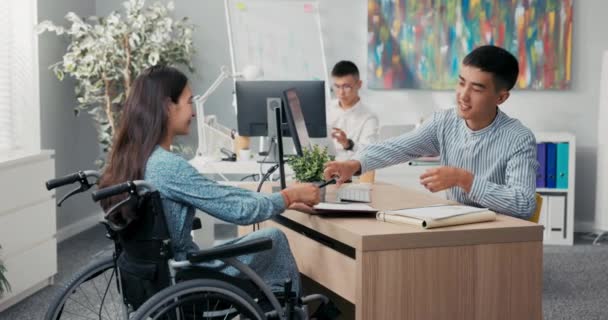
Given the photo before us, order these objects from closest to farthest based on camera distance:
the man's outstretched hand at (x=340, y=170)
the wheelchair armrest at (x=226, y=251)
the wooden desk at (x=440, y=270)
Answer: the wheelchair armrest at (x=226, y=251) < the wooden desk at (x=440, y=270) < the man's outstretched hand at (x=340, y=170)

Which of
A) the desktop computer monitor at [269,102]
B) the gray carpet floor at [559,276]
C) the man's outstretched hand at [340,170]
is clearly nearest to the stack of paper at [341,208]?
the man's outstretched hand at [340,170]

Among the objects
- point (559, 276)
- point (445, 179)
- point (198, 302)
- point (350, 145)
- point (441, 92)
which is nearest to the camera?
point (198, 302)

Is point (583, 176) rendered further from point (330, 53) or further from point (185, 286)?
point (185, 286)

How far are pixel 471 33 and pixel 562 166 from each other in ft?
3.62

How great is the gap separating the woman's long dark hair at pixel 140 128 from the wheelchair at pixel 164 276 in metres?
→ 0.09

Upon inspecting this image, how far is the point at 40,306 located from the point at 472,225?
2.38m

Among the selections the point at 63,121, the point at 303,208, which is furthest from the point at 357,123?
the point at 303,208

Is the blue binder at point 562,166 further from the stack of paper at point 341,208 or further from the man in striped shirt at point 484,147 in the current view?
the stack of paper at point 341,208

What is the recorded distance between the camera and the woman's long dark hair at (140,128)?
2.62 meters

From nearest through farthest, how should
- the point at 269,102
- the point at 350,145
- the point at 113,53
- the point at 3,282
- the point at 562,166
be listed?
the point at 3,282, the point at 269,102, the point at 350,145, the point at 113,53, the point at 562,166

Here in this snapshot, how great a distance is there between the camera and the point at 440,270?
105 inches

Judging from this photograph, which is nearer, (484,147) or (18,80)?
(484,147)

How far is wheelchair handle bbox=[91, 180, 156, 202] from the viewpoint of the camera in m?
2.31

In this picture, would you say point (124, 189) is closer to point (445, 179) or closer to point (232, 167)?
point (445, 179)
